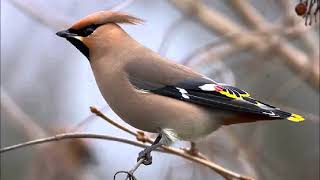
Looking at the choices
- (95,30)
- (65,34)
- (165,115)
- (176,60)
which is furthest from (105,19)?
(176,60)

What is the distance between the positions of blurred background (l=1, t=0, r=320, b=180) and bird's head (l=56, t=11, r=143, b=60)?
0.40 ft

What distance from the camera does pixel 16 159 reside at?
6445 millimetres

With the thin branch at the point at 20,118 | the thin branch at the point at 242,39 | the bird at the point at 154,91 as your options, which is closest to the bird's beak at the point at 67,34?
the bird at the point at 154,91

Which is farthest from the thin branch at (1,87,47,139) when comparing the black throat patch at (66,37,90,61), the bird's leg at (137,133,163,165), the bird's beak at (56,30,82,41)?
the bird's leg at (137,133,163,165)

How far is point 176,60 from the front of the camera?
12.6ft

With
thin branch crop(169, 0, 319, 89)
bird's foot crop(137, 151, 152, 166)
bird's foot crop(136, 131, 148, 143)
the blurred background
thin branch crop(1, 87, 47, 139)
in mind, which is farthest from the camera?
thin branch crop(169, 0, 319, 89)

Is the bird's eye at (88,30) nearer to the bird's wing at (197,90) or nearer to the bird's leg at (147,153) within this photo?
the bird's wing at (197,90)

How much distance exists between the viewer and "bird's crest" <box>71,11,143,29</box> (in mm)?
2836

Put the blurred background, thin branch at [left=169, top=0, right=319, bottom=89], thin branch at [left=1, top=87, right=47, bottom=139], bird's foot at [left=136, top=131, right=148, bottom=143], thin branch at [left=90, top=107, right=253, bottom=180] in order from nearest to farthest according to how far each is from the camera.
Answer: thin branch at [left=90, top=107, right=253, bottom=180]
bird's foot at [left=136, top=131, right=148, bottom=143]
the blurred background
thin branch at [left=1, top=87, right=47, bottom=139]
thin branch at [left=169, top=0, right=319, bottom=89]

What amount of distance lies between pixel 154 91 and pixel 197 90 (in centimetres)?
16

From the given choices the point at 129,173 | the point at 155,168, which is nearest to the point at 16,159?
the point at 155,168

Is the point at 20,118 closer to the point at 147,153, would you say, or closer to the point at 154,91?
the point at 154,91

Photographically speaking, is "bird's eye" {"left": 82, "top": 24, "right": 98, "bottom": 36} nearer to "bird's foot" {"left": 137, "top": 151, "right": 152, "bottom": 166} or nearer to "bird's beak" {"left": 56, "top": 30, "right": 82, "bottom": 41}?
"bird's beak" {"left": 56, "top": 30, "right": 82, "bottom": 41}

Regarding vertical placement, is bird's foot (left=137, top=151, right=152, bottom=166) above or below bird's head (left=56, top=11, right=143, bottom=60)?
below
